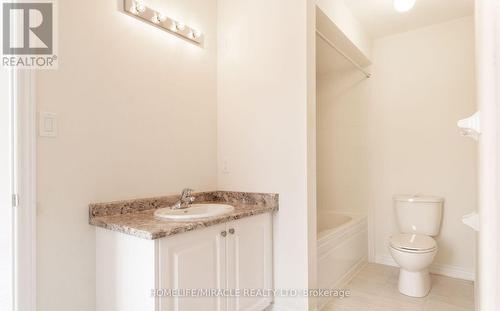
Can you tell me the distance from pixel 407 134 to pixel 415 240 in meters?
1.08

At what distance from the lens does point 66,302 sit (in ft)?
4.81

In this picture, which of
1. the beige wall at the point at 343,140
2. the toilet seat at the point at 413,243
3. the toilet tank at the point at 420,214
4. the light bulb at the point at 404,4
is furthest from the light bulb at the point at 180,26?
the toilet tank at the point at 420,214

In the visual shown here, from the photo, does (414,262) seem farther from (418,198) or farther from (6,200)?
(6,200)

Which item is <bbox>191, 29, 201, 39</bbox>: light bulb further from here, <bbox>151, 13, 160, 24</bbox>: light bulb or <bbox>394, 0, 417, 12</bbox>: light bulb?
<bbox>394, 0, 417, 12</bbox>: light bulb

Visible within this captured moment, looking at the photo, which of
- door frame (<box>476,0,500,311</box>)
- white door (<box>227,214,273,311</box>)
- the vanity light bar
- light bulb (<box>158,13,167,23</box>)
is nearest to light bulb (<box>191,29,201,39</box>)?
the vanity light bar

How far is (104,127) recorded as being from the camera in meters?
1.63

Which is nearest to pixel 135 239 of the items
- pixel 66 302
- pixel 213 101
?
pixel 66 302

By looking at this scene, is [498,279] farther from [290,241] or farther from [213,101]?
[213,101]

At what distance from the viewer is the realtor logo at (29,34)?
4.43 feet

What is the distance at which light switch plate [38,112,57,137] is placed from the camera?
1.38 meters

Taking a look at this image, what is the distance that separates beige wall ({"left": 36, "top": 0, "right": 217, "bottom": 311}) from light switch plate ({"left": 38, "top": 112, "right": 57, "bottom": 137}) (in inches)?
1.1

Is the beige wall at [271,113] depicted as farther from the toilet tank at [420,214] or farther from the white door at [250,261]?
the toilet tank at [420,214]

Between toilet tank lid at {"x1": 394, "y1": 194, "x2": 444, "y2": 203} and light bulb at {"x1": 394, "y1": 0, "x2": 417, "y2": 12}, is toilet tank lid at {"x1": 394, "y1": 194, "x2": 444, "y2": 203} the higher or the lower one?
the lower one

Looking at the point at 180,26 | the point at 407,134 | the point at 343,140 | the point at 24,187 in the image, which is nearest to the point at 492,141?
the point at 24,187
